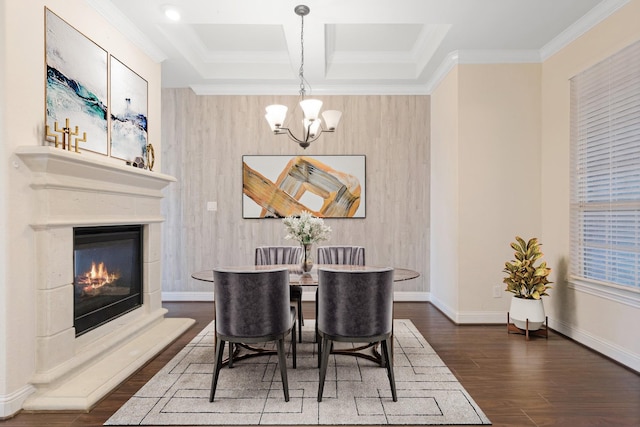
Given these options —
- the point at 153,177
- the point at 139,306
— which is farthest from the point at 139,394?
the point at 153,177

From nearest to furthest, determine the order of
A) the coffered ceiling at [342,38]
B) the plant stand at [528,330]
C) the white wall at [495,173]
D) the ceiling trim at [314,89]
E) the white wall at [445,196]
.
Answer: the coffered ceiling at [342,38]
the plant stand at [528,330]
the white wall at [495,173]
the white wall at [445,196]
the ceiling trim at [314,89]

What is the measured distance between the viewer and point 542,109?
13.2ft

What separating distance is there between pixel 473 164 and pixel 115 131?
349cm

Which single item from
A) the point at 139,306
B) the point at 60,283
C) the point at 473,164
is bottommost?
the point at 139,306

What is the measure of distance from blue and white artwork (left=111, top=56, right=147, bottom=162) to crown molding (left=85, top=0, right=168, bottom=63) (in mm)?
→ 300

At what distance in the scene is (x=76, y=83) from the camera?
2746 millimetres

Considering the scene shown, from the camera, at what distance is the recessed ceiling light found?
3.16 metres

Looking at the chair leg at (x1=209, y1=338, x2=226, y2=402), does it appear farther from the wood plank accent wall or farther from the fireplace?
the wood plank accent wall

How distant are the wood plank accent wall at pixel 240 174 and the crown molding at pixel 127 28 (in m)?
1.14

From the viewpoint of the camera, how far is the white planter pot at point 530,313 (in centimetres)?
354

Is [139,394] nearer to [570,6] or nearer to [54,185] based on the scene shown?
[54,185]

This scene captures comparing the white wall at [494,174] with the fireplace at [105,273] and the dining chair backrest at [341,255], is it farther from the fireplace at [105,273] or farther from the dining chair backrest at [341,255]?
the fireplace at [105,273]

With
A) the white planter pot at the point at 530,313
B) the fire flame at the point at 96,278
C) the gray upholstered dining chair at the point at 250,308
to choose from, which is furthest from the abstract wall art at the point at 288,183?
the gray upholstered dining chair at the point at 250,308

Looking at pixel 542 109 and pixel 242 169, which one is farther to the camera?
pixel 242 169
